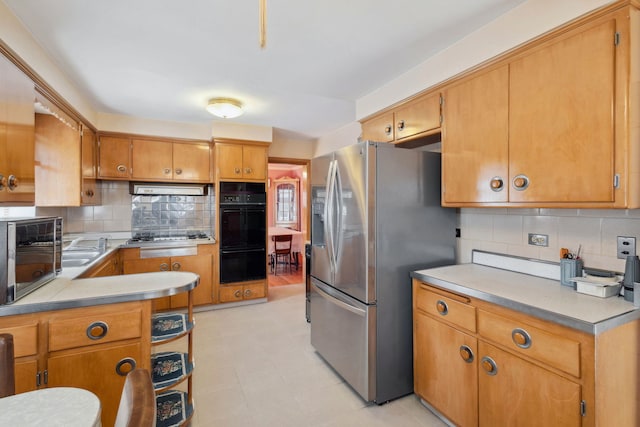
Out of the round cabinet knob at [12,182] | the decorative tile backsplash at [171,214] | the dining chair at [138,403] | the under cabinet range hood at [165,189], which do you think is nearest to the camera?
the dining chair at [138,403]

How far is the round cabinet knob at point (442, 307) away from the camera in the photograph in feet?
5.89

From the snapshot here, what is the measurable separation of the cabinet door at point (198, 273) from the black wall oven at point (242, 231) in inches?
6.4

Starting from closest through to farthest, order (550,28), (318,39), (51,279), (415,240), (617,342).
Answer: (617,342)
(550,28)
(51,279)
(318,39)
(415,240)

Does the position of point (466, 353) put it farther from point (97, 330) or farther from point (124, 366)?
point (97, 330)

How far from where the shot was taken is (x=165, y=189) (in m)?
4.05

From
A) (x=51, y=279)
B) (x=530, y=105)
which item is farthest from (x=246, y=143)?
(x=530, y=105)

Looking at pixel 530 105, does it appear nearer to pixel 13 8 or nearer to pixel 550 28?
pixel 550 28

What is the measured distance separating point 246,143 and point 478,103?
9.78 feet

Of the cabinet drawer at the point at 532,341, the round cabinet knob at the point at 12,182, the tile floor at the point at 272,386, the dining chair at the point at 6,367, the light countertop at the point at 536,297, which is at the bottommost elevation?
the tile floor at the point at 272,386

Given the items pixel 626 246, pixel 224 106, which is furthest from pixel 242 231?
pixel 626 246

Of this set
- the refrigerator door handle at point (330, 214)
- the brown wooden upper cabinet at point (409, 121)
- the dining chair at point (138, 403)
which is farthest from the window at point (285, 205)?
the dining chair at point (138, 403)

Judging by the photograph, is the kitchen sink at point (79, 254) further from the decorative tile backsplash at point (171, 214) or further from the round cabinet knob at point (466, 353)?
the round cabinet knob at point (466, 353)

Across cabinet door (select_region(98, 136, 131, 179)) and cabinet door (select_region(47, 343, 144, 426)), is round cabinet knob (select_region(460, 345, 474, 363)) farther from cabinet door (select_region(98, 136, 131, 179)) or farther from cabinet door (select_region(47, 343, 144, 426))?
cabinet door (select_region(98, 136, 131, 179))

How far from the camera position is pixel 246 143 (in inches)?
161
